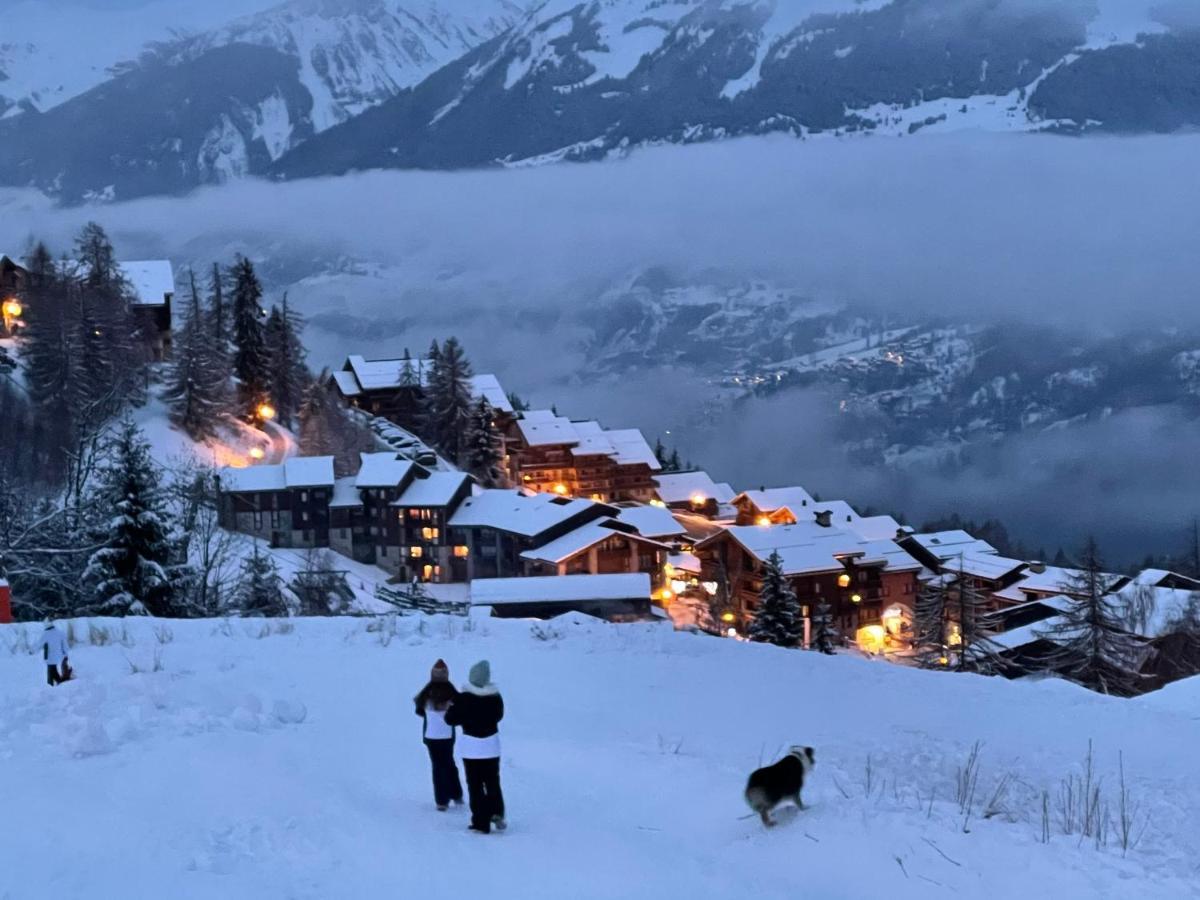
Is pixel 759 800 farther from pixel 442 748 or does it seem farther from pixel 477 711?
pixel 442 748

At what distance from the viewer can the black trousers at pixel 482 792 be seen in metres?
8.09

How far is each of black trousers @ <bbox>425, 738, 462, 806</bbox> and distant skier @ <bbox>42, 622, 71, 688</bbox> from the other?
6920 millimetres

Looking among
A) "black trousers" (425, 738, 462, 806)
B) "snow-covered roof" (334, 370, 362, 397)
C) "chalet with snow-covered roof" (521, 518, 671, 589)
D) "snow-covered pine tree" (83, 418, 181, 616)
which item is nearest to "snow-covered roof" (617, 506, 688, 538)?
"chalet with snow-covered roof" (521, 518, 671, 589)

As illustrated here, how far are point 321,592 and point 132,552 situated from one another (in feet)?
61.4

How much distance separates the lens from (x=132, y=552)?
28.8 m

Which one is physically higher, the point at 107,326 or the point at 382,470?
the point at 107,326

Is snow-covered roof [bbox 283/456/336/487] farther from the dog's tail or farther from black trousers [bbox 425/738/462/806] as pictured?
the dog's tail

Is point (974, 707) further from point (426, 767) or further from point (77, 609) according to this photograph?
point (77, 609)

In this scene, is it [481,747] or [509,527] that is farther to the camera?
[509,527]

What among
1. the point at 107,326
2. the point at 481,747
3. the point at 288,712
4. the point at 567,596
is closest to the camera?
the point at 481,747

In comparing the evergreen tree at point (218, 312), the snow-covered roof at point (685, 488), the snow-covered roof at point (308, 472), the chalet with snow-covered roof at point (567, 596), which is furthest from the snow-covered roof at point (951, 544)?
the evergreen tree at point (218, 312)

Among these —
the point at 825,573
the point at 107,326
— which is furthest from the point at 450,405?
the point at 825,573

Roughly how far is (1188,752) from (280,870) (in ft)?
46.6

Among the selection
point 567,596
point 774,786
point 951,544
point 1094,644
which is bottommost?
point 1094,644
